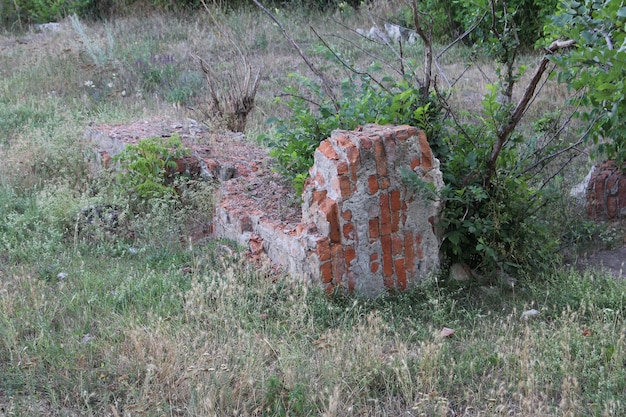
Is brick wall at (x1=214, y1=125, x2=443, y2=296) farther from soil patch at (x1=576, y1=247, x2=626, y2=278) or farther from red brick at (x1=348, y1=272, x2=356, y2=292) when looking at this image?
soil patch at (x1=576, y1=247, x2=626, y2=278)

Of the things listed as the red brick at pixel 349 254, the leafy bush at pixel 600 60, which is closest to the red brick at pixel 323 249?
the red brick at pixel 349 254

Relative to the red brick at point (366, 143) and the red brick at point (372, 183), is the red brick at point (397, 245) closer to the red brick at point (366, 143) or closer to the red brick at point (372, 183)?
the red brick at point (372, 183)

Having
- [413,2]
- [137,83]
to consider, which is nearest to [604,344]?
[413,2]

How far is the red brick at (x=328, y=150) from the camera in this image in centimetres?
466

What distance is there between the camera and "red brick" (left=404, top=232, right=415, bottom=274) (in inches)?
190

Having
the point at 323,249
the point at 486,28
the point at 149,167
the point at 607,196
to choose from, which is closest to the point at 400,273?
the point at 323,249

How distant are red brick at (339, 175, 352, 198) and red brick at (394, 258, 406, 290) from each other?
0.60 m

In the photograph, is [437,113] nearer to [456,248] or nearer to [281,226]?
[456,248]

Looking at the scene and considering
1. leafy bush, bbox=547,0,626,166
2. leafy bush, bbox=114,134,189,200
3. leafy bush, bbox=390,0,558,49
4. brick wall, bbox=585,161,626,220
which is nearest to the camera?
leafy bush, bbox=547,0,626,166

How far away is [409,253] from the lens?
15.9 ft

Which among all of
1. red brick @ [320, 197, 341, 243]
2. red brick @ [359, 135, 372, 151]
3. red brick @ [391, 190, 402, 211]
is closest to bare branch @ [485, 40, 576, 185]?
red brick @ [391, 190, 402, 211]

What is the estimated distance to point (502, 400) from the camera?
3.27 metres

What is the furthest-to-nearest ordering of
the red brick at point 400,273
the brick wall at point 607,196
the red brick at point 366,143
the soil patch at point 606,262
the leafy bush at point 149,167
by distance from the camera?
the brick wall at point 607,196 < the leafy bush at point 149,167 < the soil patch at point 606,262 < the red brick at point 400,273 < the red brick at point 366,143

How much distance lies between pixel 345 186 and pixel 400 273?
741 mm
